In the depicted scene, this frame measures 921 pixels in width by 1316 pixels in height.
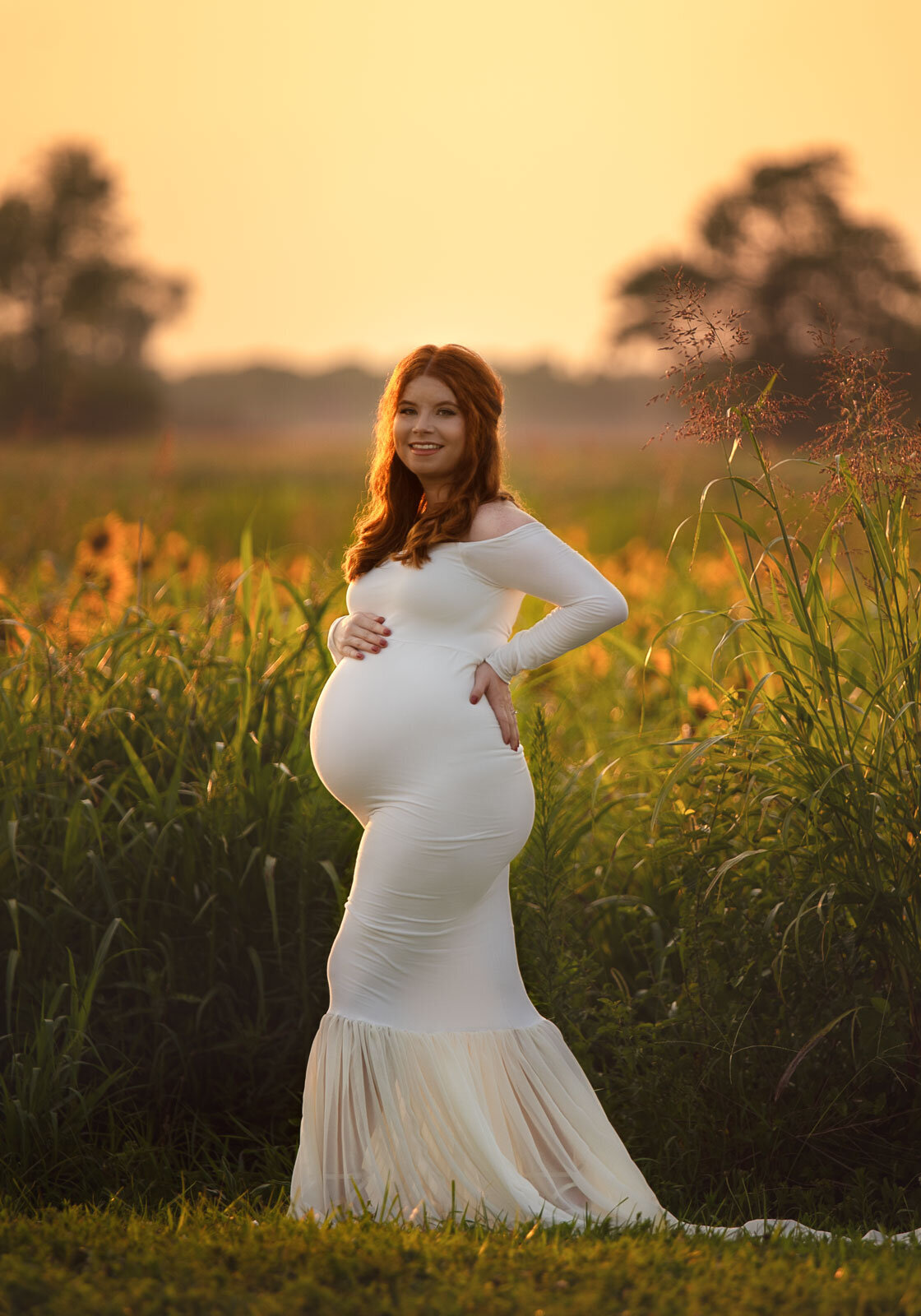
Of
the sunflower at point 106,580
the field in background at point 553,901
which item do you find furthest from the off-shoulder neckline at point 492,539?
the sunflower at point 106,580

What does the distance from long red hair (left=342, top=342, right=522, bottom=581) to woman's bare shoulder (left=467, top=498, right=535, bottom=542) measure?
20 millimetres

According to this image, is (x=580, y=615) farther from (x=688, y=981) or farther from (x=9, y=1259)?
(x=9, y=1259)

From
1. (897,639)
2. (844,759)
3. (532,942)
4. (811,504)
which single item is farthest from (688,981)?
(811,504)

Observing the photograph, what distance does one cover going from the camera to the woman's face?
3.30 metres

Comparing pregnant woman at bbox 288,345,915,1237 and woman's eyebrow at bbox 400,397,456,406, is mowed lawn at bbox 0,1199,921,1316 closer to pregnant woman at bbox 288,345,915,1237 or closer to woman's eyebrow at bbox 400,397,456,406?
pregnant woman at bbox 288,345,915,1237

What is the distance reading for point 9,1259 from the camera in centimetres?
269

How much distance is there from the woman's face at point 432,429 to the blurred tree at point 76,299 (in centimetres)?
2412

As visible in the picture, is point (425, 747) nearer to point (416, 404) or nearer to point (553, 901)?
point (553, 901)

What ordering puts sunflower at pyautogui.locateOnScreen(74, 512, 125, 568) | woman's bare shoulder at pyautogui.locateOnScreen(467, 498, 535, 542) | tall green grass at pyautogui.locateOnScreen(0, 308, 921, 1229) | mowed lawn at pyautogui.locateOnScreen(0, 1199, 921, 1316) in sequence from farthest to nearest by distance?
1. sunflower at pyautogui.locateOnScreen(74, 512, 125, 568)
2. tall green grass at pyautogui.locateOnScreen(0, 308, 921, 1229)
3. woman's bare shoulder at pyautogui.locateOnScreen(467, 498, 535, 542)
4. mowed lawn at pyautogui.locateOnScreen(0, 1199, 921, 1316)

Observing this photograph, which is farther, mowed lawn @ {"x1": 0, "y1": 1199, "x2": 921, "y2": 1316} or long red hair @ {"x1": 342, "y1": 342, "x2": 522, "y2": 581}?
long red hair @ {"x1": 342, "y1": 342, "x2": 522, "y2": 581}

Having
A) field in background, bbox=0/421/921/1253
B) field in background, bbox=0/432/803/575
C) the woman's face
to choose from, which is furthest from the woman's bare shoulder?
field in background, bbox=0/432/803/575

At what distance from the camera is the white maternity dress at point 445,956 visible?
3.12m

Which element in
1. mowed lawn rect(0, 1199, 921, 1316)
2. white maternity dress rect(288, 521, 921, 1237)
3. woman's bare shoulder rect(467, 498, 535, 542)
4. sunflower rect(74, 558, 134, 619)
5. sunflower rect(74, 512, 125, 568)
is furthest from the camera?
sunflower rect(74, 512, 125, 568)

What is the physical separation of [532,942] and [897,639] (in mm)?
1274
